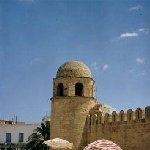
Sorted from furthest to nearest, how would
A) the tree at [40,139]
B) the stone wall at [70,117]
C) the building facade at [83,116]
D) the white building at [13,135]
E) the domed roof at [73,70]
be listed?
1. the white building at [13,135]
2. the tree at [40,139]
3. the domed roof at [73,70]
4. the stone wall at [70,117]
5. the building facade at [83,116]

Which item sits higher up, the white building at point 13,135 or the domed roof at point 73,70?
the domed roof at point 73,70

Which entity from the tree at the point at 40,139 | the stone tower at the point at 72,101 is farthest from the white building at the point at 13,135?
the stone tower at the point at 72,101

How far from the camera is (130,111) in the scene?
846 inches

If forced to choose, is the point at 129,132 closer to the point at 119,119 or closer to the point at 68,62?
the point at 119,119

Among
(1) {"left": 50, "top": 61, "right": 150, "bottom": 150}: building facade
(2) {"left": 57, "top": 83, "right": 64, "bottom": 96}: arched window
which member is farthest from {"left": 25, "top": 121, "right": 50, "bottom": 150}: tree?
(1) {"left": 50, "top": 61, "right": 150, "bottom": 150}: building facade

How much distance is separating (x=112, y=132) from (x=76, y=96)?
9.70 ft

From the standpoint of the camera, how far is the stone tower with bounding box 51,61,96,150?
2325 centimetres

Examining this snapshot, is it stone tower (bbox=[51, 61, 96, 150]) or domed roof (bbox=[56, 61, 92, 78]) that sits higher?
domed roof (bbox=[56, 61, 92, 78])

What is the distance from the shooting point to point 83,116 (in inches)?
929

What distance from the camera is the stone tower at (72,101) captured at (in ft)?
76.3

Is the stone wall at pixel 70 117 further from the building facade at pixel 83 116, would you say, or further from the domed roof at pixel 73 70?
the domed roof at pixel 73 70

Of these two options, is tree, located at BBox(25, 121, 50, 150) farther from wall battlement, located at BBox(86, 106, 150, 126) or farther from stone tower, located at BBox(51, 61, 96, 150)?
wall battlement, located at BBox(86, 106, 150, 126)

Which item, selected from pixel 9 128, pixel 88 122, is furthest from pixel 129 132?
pixel 9 128

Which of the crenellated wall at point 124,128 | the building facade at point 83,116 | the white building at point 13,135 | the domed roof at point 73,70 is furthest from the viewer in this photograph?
the white building at point 13,135
